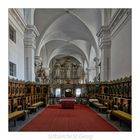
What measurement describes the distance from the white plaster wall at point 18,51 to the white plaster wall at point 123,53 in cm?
615

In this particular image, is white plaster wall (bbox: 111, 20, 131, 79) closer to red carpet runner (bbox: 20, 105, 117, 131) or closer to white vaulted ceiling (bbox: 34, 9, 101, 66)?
red carpet runner (bbox: 20, 105, 117, 131)

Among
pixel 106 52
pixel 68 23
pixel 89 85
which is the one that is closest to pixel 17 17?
pixel 106 52

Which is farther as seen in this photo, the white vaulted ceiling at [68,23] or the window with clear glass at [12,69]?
the white vaulted ceiling at [68,23]

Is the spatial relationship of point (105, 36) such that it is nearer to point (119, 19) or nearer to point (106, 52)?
point (106, 52)

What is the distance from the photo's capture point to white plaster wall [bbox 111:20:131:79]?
36.7ft

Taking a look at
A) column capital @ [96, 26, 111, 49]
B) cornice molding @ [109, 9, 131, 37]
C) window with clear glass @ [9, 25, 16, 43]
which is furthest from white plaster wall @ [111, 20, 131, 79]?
window with clear glass @ [9, 25, 16, 43]

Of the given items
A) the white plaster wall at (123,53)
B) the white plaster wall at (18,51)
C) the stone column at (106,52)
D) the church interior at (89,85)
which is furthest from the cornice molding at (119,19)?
the white plaster wall at (18,51)

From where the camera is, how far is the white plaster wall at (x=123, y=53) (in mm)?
11188

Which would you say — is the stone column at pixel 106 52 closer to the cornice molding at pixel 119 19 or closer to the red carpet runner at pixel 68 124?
the cornice molding at pixel 119 19

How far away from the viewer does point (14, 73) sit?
44.7ft

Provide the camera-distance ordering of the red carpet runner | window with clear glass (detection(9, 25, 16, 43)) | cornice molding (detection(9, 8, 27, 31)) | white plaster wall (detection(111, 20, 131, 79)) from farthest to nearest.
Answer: window with clear glass (detection(9, 25, 16, 43)), cornice molding (detection(9, 8, 27, 31)), white plaster wall (detection(111, 20, 131, 79)), the red carpet runner

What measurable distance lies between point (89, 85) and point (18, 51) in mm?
9349

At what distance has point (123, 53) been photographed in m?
12.2
